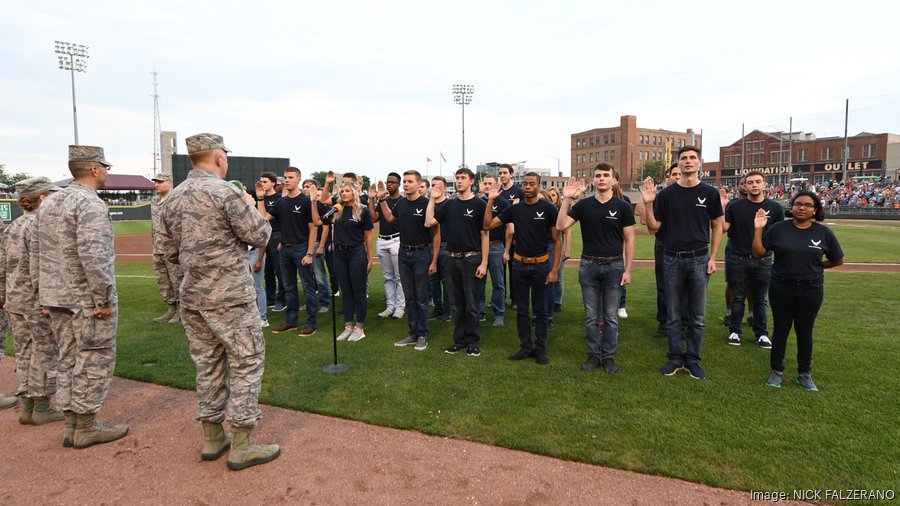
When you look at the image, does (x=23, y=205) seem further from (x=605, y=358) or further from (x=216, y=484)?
(x=605, y=358)

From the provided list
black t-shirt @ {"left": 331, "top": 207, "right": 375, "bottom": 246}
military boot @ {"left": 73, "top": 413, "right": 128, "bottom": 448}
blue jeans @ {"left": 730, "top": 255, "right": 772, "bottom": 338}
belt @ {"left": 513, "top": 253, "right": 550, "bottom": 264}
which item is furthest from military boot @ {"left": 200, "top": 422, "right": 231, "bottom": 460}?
blue jeans @ {"left": 730, "top": 255, "right": 772, "bottom": 338}

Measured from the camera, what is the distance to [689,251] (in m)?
5.22

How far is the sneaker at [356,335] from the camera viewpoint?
6.89 meters

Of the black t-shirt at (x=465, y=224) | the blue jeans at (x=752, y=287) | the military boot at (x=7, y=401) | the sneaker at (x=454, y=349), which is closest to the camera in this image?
the military boot at (x=7, y=401)

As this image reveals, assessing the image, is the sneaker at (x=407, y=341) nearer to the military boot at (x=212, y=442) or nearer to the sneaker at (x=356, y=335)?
the sneaker at (x=356, y=335)

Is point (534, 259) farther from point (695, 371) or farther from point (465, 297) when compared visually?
point (695, 371)

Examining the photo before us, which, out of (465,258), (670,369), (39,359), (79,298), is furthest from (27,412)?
(670,369)

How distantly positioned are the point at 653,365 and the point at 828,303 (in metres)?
5.19

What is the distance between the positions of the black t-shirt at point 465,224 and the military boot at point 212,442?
10.9 feet

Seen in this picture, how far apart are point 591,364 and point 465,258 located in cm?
192

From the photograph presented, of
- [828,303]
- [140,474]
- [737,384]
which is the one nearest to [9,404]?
[140,474]

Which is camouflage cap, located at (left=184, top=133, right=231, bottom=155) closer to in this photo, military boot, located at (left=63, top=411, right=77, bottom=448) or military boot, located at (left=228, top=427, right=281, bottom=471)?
military boot, located at (left=228, top=427, right=281, bottom=471)

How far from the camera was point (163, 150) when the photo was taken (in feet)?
228

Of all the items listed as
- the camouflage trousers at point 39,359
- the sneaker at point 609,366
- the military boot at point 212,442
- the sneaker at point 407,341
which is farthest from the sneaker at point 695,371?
the camouflage trousers at point 39,359
